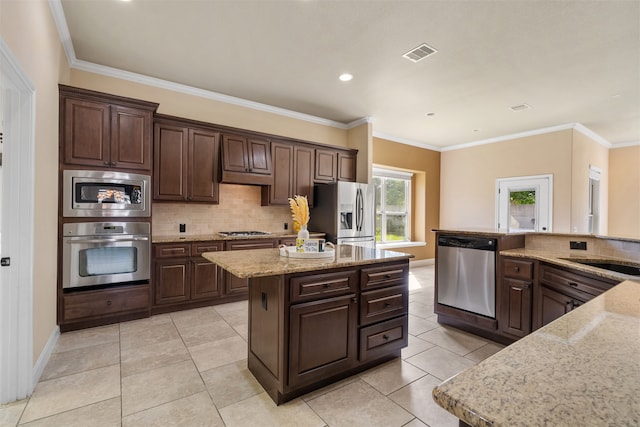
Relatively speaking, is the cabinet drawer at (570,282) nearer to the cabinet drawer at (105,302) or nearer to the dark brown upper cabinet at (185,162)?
the dark brown upper cabinet at (185,162)

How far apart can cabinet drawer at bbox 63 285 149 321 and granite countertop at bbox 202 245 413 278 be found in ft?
5.46

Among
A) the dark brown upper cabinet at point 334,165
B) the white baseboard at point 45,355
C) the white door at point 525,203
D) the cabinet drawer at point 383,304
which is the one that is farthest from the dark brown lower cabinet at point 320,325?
the white door at point 525,203

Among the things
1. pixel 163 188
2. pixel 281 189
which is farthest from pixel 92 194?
pixel 281 189

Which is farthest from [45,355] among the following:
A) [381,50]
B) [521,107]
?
[521,107]

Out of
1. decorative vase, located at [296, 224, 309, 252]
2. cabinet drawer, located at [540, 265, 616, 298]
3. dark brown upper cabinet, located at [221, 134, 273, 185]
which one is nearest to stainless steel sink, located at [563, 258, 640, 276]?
cabinet drawer, located at [540, 265, 616, 298]

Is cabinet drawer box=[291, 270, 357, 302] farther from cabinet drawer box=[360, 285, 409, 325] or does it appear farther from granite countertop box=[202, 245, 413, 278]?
cabinet drawer box=[360, 285, 409, 325]

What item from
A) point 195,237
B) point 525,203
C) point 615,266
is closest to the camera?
point 615,266

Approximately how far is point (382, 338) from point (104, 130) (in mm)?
3374

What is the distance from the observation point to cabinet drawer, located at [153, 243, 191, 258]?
3.58 m

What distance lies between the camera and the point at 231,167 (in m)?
4.18

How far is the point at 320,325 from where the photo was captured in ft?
6.89

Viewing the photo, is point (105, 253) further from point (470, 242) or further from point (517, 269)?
point (517, 269)

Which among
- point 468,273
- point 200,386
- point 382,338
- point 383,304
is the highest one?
point 468,273

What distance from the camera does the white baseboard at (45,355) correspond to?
86.1 inches
